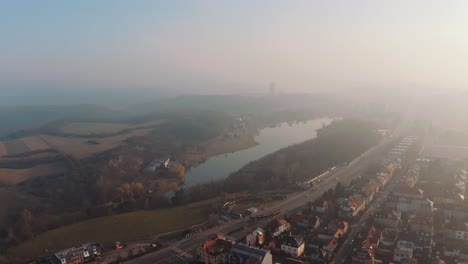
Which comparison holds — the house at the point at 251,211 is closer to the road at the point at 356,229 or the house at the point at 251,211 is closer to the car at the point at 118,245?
the road at the point at 356,229

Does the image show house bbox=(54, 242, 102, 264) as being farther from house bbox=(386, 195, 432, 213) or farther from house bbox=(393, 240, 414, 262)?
house bbox=(386, 195, 432, 213)

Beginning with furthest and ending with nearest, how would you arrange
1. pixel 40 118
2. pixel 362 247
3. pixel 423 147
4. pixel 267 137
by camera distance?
pixel 40 118
pixel 267 137
pixel 423 147
pixel 362 247

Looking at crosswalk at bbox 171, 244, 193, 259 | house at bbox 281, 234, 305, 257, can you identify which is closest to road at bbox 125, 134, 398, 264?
crosswalk at bbox 171, 244, 193, 259

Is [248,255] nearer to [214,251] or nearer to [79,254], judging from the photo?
[214,251]

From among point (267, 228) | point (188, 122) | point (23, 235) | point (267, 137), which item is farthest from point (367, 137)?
point (23, 235)

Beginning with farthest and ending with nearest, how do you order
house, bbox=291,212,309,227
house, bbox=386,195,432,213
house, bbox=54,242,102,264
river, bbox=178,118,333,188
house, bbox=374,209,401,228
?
river, bbox=178,118,333,188, house, bbox=386,195,432,213, house, bbox=291,212,309,227, house, bbox=374,209,401,228, house, bbox=54,242,102,264

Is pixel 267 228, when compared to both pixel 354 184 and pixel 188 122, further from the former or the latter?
pixel 188 122
